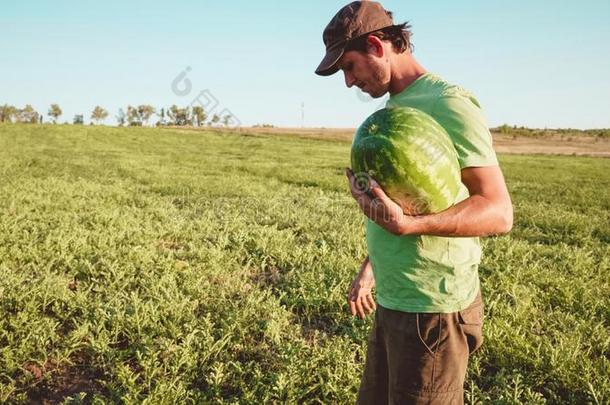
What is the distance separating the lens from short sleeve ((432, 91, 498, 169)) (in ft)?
5.91

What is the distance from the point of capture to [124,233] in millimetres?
6785

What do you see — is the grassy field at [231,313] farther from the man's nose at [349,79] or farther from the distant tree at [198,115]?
the distant tree at [198,115]

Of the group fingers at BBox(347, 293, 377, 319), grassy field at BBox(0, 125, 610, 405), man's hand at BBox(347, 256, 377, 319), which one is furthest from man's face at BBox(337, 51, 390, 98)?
grassy field at BBox(0, 125, 610, 405)

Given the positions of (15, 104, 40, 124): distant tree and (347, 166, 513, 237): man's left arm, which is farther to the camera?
(15, 104, 40, 124): distant tree

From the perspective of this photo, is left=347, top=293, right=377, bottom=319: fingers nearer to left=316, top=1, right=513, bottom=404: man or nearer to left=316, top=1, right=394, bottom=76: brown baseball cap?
left=316, top=1, right=513, bottom=404: man

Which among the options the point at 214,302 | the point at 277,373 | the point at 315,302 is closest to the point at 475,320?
the point at 277,373

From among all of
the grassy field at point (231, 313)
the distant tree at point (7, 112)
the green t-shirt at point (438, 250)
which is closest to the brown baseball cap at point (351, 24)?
the green t-shirt at point (438, 250)

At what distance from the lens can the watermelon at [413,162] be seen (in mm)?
1758

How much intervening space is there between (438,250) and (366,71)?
3.03ft

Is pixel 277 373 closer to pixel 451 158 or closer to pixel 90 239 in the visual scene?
pixel 451 158

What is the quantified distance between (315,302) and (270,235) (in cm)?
241

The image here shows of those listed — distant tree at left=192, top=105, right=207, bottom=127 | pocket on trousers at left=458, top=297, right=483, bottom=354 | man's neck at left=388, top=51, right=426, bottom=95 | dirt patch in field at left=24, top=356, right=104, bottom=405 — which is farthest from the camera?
distant tree at left=192, top=105, right=207, bottom=127

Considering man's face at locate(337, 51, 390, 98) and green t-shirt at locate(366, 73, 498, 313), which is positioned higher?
man's face at locate(337, 51, 390, 98)

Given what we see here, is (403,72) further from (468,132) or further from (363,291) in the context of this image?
(363,291)
